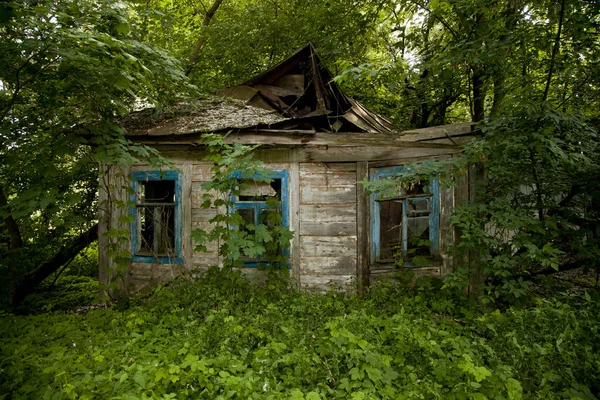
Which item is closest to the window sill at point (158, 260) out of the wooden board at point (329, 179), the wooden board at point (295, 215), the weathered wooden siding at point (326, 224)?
the weathered wooden siding at point (326, 224)

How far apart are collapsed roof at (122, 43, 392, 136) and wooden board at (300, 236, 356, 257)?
2.09m

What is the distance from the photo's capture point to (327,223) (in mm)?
6613

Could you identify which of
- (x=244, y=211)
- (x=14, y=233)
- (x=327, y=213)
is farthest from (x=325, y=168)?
(x=14, y=233)

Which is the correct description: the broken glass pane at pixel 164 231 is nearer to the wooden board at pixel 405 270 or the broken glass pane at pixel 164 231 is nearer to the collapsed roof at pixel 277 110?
the collapsed roof at pixel 277 110

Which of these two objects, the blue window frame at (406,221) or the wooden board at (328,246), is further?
the wooden board at (328,246)

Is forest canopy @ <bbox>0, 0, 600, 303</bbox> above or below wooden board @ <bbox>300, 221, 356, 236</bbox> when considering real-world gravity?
above

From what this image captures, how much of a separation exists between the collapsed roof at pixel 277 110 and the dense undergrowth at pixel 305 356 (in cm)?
323

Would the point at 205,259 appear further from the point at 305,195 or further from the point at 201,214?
the point at 305,195

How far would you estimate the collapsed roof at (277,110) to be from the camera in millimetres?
6500

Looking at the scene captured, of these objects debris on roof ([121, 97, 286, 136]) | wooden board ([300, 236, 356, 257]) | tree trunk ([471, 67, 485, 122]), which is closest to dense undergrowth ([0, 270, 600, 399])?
wooden board ([300, 236, 356, 257])

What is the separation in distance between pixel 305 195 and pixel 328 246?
3.43ft

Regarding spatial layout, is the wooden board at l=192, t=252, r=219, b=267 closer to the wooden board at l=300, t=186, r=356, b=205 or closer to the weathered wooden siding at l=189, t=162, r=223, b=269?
the weathered wooden siding at l=189, t=162, r=223, b=269

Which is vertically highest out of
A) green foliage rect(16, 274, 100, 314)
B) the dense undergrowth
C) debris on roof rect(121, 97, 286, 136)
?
debris on roof rect(121, 97, 286, 136)

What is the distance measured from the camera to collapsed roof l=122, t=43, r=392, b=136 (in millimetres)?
6500
